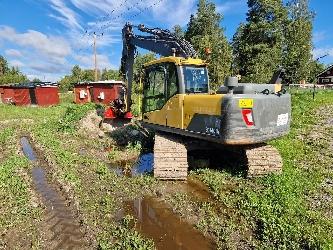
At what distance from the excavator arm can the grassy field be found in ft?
11.7

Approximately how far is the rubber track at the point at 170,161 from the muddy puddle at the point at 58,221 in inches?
99.0

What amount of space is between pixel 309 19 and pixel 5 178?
5667cm

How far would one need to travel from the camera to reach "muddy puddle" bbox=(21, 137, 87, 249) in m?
5.98

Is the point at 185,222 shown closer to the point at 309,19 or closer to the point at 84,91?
the point at 84,91

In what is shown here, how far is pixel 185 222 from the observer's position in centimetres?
684

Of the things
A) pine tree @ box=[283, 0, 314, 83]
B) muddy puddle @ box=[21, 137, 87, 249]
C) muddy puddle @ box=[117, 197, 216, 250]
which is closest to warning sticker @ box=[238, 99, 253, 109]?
muddy puddle @ box=[117, 197, 216, 250]

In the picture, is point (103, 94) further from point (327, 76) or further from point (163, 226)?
point (327, 76)

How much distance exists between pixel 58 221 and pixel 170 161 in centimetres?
342

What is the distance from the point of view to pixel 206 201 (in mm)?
→ 7832

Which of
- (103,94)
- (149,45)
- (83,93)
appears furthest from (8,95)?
(149,45)

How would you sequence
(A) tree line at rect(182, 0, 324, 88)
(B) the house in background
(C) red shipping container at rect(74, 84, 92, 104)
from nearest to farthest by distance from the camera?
(C) red shipping container at rect(74, 84, 92, 104)
(A) tree line at rect(182, 0, 324, 88)
(B) the house in background

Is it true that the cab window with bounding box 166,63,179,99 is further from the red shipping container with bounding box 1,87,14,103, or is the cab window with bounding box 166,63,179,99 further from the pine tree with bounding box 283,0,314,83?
the pine tree with bounding box 283,0,314,83

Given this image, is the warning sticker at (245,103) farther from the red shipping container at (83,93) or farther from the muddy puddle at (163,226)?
the red shipping container at (83,93)

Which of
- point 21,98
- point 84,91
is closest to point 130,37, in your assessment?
point 84,91
